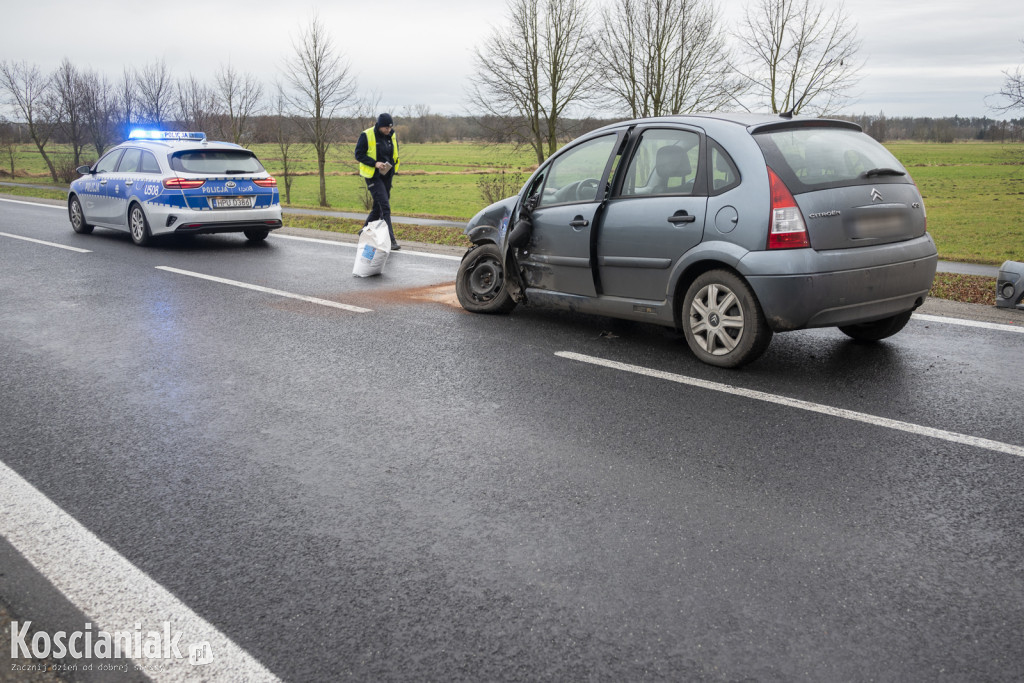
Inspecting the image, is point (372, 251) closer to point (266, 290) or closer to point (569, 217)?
point (266, 290)

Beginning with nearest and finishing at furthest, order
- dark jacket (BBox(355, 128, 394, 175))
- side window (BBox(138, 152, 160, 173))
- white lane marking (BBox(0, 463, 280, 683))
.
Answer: white lane marking (BBox(0, 463, 280, 683)) < side window (BBox(138, 152, 160, 173)) < dark jacket (BBox(355, 128, 394, 175))

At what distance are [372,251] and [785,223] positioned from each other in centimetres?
579

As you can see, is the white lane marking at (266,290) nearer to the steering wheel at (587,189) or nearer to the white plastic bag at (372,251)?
the white plastic bag at (372,251)

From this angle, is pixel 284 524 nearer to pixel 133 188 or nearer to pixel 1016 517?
pixel 1016 517

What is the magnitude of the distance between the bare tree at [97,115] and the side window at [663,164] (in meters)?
41.9

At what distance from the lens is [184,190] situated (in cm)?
1259

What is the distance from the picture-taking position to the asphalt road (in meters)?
2.63

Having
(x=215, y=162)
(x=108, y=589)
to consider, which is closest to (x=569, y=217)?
(x=108, y=589)

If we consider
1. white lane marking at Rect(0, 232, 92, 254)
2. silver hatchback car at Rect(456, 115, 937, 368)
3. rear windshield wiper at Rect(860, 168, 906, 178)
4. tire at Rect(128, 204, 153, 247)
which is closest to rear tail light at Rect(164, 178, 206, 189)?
tire at Rect(128, 204, 153, 247)

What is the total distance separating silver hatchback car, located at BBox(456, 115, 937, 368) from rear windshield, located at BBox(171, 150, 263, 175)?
8009 millimetres

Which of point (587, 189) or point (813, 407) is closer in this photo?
point (813, 407)

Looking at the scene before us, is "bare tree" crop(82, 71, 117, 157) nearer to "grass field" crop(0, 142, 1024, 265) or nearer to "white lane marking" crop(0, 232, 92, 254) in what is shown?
"grass field" crop(0, 142, 1024, 265)

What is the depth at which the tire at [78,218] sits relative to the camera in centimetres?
1473

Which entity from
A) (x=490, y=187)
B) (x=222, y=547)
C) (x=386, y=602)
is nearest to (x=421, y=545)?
(x=386, y=602)
